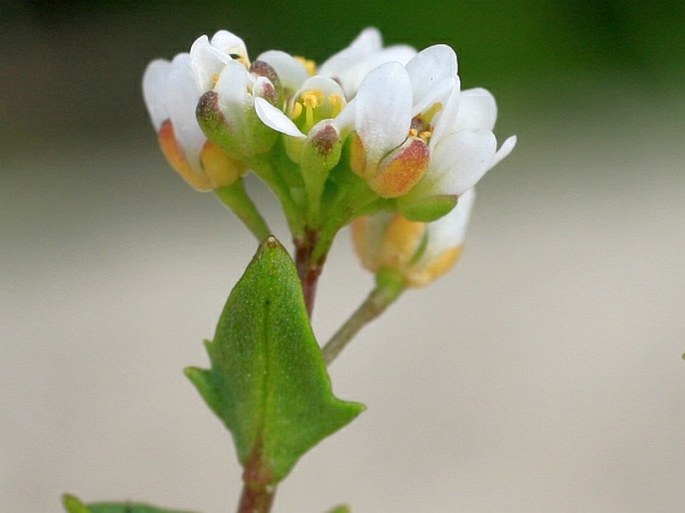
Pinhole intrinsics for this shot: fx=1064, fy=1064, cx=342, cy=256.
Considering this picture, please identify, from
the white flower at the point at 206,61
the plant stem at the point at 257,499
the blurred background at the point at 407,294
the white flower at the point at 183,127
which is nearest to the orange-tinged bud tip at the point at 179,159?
the white flower at the point at 183,127

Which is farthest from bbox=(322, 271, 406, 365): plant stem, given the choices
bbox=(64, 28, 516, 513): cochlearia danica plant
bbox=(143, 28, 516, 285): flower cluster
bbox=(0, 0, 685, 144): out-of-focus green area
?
bbox=(0, 0, 685, 144): out-of-focus green area

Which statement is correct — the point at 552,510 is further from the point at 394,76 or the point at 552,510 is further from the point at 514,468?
the point at 394,76

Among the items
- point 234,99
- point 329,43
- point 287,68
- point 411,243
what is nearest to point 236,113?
A: point 234,99

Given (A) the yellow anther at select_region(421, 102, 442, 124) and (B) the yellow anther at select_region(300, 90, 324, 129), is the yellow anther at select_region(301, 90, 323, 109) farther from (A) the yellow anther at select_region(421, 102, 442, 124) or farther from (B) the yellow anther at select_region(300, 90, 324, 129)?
(A) the yellow anther at select_region(421, 102, 442, 124)

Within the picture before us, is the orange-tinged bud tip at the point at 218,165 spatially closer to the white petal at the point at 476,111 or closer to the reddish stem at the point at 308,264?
the reddish stem at the point at 308,264

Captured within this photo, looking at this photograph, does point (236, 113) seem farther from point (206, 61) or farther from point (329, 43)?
point (329, 43)

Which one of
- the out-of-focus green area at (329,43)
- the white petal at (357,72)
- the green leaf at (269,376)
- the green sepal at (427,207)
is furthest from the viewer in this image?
the out-of-focus green area at (329,43)

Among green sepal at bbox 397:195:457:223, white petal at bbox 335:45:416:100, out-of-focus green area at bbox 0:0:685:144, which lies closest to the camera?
green sepal at bbox 397:195:457:223
